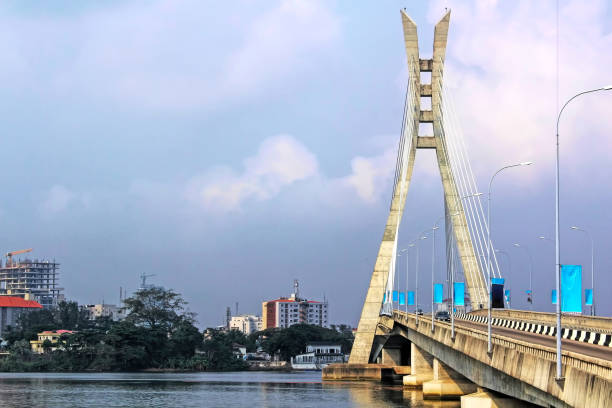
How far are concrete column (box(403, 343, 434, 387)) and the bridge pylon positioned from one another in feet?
19.3

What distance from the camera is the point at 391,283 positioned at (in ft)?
266

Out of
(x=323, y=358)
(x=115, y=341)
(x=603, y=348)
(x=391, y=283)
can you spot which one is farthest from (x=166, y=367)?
(x=603, y=348)

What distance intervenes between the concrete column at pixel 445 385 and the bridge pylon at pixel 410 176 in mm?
15874

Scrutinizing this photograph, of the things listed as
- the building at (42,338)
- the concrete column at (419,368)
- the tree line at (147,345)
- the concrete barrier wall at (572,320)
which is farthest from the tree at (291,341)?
the concrete barrier wall at (572,320)

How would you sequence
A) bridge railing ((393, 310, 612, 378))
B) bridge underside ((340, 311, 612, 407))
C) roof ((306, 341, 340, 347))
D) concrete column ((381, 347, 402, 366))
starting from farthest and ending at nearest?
1. roof ((306, 341, 340, 347))
2. concrete column ((381, 347, 402, 366))
3. bridge railing ((393, 310, 612, 378))
4. bridge underside ((340, 311, 612, 407))

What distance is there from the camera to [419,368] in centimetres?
7681

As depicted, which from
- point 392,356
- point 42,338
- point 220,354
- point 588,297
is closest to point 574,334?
point 588,297

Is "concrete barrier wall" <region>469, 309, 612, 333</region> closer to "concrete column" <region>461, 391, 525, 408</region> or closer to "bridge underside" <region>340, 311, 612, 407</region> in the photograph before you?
"bridge underside" <region>340, 311, 612, 407</region>

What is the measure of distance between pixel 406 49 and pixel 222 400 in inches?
1324

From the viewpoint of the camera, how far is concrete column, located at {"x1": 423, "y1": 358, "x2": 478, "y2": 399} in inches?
2360

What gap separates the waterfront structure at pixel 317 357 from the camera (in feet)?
529

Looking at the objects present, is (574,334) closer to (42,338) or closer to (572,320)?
(572,320)

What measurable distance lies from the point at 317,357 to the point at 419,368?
8673 cm

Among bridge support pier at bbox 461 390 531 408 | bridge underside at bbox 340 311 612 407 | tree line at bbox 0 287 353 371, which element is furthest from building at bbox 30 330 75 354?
bridge support pier at bbox 461 390 531 408
